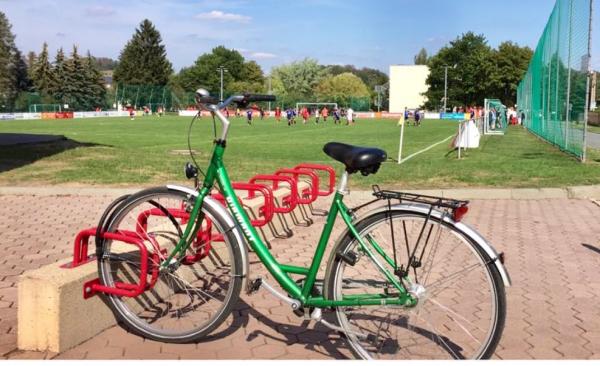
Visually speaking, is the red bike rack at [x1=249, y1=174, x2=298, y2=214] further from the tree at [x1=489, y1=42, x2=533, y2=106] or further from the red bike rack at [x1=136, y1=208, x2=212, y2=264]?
the tree at [x1=489, y1=42, x2=533, y2=106]

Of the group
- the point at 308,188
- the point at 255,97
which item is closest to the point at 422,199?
the point at 255,97

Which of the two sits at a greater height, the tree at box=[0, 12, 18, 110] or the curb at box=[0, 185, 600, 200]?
the tree at box=[0, 12, 18, 110]

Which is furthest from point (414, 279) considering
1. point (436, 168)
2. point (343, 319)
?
point (436, 168)

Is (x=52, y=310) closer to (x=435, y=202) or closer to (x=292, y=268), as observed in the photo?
(x=292, y=268)

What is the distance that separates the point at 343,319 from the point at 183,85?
4959 inches

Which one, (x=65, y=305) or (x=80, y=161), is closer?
(x=65, y=305)

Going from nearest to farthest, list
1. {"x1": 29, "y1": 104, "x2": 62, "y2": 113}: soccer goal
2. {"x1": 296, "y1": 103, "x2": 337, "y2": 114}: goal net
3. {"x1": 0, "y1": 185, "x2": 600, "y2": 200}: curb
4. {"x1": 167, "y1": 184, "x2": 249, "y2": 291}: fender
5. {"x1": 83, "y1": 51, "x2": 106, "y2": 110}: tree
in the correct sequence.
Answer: {"x1": 167, "y1": 184, "x2": 249, "y2": 291}: fender < {"x1": 0, "y1": 185, "x2": 600, "y2": 200}: curb < {"x1": 29, "y1": 104, "x2": 62, "y2": 113}: soccer goal < {"x1": 83, "y1": 51, "x2": 106, "y2": 110}: tree < {"x1": 296, "y1": 103, "x2": 337, "y2": 114}: goal net

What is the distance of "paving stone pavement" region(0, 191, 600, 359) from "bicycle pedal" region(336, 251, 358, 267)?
0.72 m

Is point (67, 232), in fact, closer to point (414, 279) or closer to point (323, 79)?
point (414, 279)

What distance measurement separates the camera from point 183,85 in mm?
125062

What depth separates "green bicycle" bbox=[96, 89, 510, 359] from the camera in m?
3.20

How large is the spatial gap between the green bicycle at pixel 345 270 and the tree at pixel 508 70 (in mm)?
96052

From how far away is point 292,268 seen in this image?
140 inches

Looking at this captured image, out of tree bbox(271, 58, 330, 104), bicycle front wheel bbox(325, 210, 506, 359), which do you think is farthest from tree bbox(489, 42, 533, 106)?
bicycle front wheel bbox(325, 210, 506, 359)
